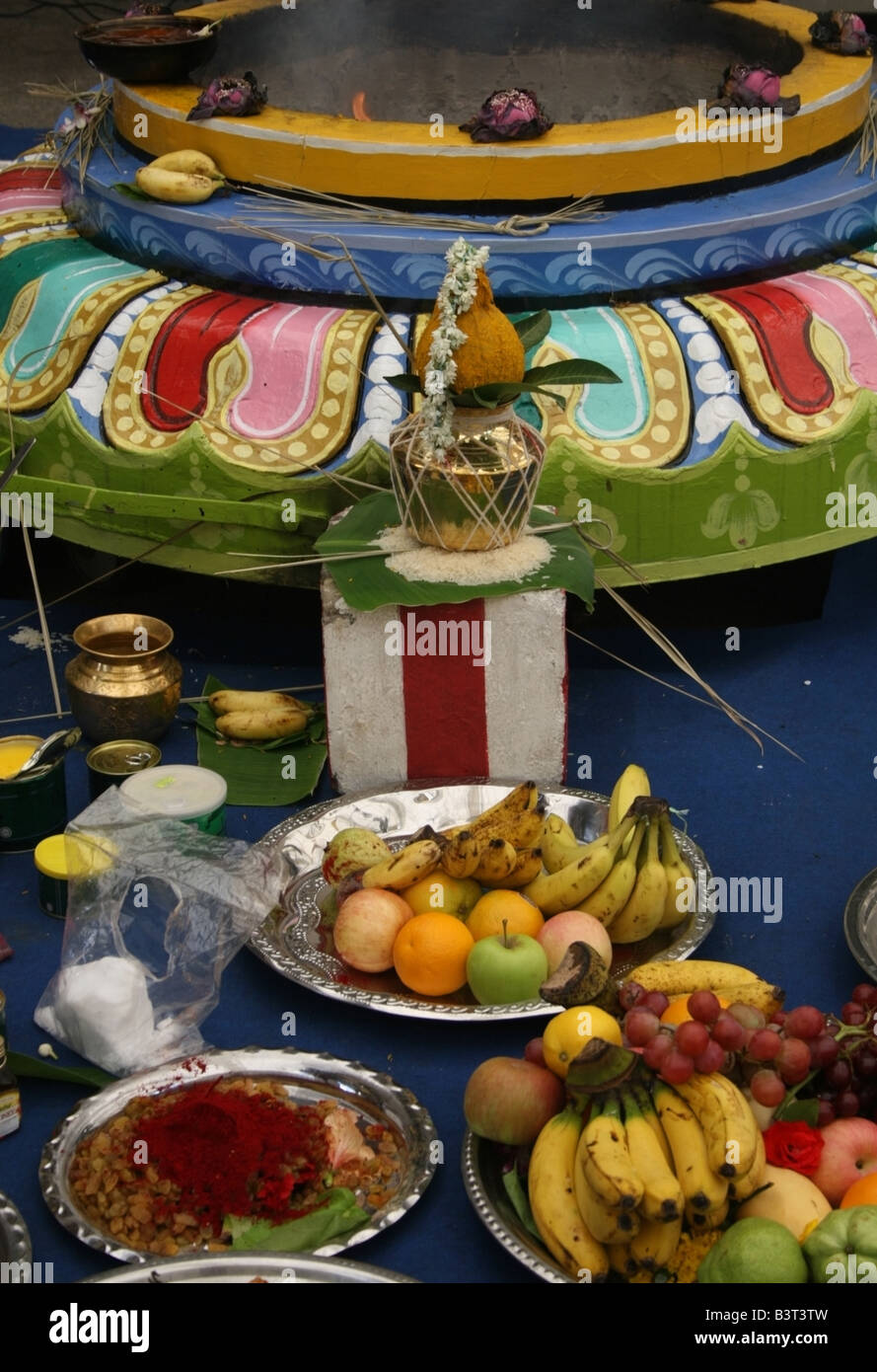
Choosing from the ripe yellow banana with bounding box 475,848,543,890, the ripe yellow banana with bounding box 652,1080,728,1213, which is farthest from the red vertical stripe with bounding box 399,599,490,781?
the ripe yellow banana with bounding box 652,1080,728,1213

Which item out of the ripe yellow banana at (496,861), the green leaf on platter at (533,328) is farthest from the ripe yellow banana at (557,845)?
the green leaf on platter at (533,328)

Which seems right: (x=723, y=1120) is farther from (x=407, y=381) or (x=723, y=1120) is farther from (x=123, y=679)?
(x=123, y=679)

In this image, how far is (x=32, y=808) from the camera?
4359 mm

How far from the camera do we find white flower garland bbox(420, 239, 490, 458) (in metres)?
4.18

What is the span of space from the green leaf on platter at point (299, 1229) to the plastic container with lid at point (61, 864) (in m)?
0.99

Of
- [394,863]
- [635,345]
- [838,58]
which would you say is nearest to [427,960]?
[394,863]

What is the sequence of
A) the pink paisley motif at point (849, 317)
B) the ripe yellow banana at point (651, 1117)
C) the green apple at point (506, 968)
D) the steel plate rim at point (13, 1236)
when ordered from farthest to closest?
the pink paisley motif at point (849, 317) < the green apple at point (506, 968) < the steel plate rim at point (13, 1236) < the ripe yellow banana at point (651, 1117)

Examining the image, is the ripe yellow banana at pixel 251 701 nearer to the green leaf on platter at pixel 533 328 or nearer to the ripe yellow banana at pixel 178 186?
the green leaf on platter at pixel 533 328

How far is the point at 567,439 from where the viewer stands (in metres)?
4.82

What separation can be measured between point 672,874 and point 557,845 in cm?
29

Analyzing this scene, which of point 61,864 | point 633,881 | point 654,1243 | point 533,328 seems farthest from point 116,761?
point 654,1243

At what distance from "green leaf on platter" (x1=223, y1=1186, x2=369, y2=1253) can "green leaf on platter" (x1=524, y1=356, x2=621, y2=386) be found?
6.75 feet

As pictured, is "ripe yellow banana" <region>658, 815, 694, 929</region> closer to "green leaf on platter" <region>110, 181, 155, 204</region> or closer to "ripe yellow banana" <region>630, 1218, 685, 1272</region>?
"ripe yellow banana" <region>630, 1218, 685, 1272</region>

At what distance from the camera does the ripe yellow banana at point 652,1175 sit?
2836 millimetres
